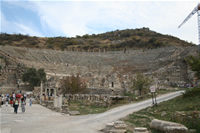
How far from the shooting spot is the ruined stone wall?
127 ft

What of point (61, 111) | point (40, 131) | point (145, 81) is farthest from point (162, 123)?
point (145, 81)

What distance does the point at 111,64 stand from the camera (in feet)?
221

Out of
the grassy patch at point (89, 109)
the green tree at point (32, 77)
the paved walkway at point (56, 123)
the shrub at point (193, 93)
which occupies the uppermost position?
the green tree at point (32, 77)

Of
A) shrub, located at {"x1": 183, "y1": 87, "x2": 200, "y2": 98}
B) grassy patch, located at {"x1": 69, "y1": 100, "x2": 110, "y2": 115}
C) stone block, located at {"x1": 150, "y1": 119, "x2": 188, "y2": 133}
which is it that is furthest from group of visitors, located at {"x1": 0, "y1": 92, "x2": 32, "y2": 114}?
shrub, located at {"x1": 183, "y1": 87, "x2": 200, "y2": 98}

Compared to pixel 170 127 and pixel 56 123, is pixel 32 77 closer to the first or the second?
pixel 56 123

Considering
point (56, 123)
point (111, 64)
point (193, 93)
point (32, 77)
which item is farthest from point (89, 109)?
point (111, 64)

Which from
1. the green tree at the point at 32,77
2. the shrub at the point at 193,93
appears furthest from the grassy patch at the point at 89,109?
the green tree at the point at 32,77

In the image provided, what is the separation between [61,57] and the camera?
7144cm

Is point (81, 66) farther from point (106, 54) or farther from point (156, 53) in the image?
point (156, 53)

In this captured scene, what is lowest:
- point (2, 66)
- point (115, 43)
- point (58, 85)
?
point (58, 85)

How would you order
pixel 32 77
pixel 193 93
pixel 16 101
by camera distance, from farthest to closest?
pixel 32 77
pixel 16 101
pixel 193 93

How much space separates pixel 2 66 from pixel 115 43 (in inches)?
2660

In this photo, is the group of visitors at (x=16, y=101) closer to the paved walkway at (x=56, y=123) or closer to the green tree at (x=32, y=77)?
the paved walkway at (x=56, y=123)

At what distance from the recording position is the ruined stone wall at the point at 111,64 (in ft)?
127
